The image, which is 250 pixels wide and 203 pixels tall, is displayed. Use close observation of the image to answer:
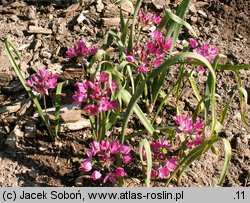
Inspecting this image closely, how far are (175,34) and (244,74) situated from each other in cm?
67

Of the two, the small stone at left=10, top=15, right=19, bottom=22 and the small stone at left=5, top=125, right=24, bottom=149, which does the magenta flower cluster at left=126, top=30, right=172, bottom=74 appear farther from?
the small stone at left=10, top=15, right=19, bottom=22

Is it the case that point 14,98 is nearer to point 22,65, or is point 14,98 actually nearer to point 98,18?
point 22,65

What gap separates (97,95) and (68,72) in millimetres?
768

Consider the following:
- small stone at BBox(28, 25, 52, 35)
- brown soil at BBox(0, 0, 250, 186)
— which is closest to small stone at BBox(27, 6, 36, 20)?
brown soil at BBox(0, 0, 250, 186)

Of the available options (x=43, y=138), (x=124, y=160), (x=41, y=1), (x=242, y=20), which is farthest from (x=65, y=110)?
(x=242, y=20)

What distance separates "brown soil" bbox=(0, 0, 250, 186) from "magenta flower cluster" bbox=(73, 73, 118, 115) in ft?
1.46

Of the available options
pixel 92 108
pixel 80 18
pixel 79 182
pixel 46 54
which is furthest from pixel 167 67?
pixel 80 18

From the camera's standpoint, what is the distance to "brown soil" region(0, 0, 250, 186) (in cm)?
255

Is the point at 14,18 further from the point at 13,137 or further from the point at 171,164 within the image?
the point at 171,164

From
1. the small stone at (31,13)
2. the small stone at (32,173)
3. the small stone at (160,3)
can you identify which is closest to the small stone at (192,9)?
the small stone at (160,3)

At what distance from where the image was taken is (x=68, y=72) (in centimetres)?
294

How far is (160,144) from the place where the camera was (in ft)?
7.55

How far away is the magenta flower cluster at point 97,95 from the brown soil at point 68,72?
0.45 m

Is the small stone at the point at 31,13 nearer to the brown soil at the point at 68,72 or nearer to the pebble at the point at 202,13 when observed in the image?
the brown soil at the point at 68,72
